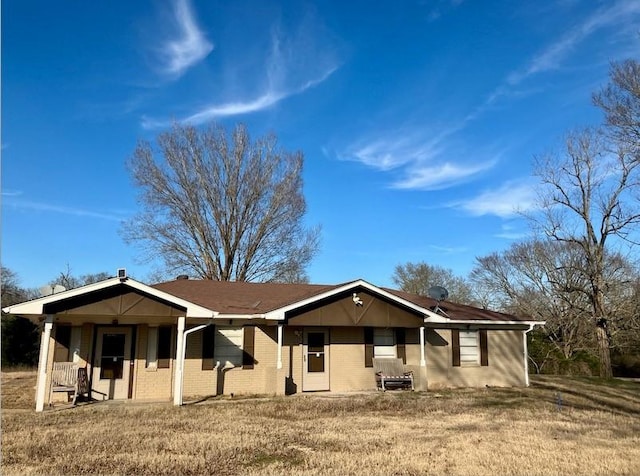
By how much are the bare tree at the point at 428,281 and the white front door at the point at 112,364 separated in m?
34.3

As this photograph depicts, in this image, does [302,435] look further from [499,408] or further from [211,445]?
[499,408]

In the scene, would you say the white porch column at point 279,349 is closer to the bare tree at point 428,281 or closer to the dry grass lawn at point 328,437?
the dry grass lawn at point 328,437

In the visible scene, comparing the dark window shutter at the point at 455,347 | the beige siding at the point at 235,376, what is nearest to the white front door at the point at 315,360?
the beige siding at the point at 235,376

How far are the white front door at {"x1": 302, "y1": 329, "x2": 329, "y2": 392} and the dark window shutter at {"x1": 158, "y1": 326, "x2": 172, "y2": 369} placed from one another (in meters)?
4.10

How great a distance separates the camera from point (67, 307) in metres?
12.7

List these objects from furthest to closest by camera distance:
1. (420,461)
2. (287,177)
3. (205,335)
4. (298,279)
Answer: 1. (298,279)
2. (287,177)
3. (205,335)
4. (420,461)

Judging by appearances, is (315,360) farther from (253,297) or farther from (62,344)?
(62,344)

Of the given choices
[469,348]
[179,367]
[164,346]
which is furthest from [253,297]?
[469,348]

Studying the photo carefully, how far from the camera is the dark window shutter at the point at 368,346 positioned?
1689 cm

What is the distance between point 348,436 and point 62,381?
333 inches

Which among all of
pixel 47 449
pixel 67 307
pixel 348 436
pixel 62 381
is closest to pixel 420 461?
pixel 348 436

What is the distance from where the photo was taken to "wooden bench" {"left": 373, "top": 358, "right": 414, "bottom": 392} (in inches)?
651

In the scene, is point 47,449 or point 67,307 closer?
point 47,449

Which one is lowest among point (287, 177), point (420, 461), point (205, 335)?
point (420, 461)
